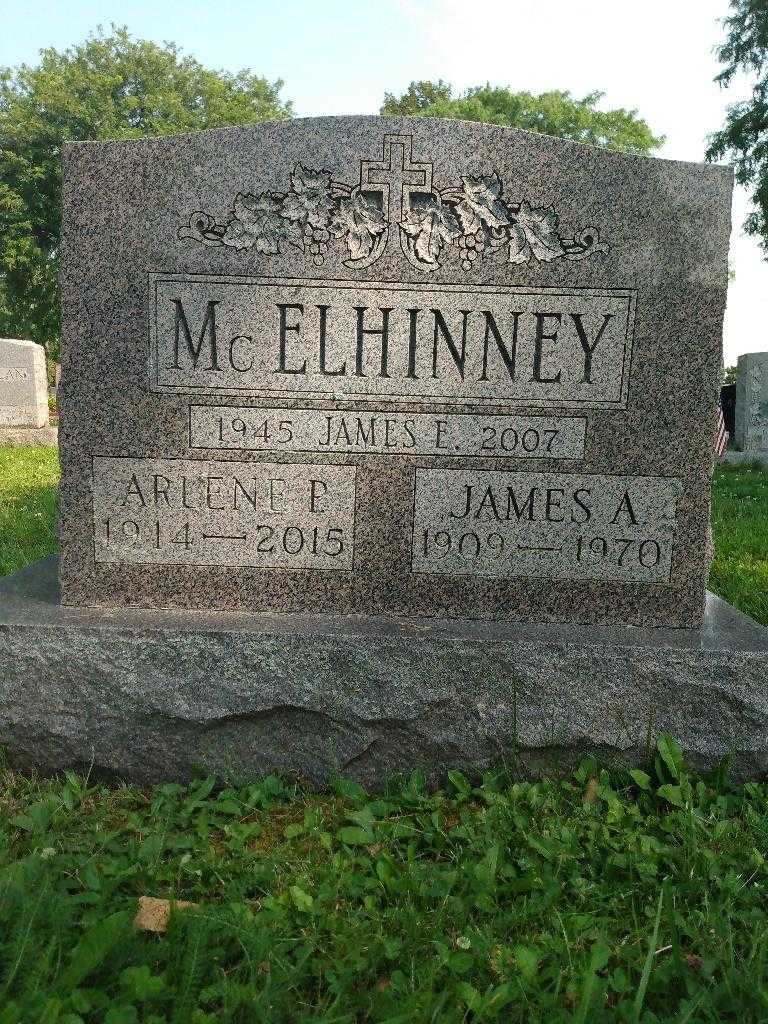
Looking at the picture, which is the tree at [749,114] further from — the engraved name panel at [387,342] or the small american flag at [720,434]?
the engraved name panel at [387,342]

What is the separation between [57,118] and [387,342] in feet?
85.9

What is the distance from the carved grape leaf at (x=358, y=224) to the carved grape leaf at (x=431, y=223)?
9cm

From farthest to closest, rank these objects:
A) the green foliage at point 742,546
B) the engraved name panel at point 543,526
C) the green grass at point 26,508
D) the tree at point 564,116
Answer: the tree at point 564,116 → the green grass at point 26,508 → the green foliage at point 742,546 → the engraved name panel at point 543,526

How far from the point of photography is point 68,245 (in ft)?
8.44

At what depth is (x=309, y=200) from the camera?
2555 millimetres

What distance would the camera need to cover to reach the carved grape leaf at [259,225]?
8.39ft

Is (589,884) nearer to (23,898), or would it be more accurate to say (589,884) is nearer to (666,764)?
(666,764)

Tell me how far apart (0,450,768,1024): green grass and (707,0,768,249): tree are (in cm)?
1456

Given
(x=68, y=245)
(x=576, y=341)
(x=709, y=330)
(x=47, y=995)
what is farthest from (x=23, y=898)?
(x=709, y=330)

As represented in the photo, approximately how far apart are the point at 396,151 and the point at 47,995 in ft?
7.51

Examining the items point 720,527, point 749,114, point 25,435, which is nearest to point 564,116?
point 749,114

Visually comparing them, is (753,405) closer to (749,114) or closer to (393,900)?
(749,114)

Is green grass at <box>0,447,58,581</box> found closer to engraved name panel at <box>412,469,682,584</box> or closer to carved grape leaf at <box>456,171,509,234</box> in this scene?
engraved name panel at <box>412,469,682,584</box>

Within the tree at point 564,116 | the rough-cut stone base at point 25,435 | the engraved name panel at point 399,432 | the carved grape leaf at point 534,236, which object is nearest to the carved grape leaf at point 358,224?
the carved grape leaf at point 534,236
